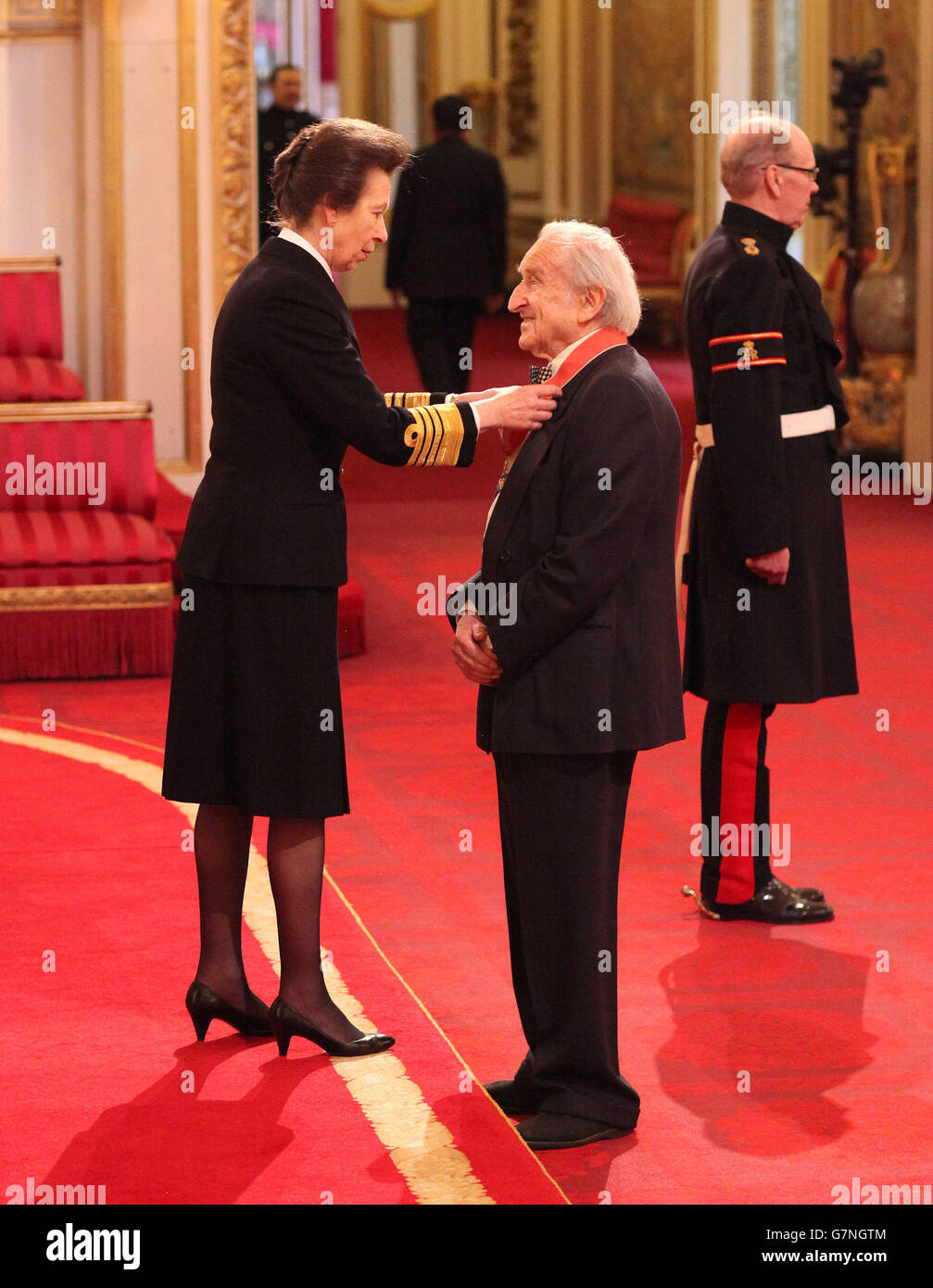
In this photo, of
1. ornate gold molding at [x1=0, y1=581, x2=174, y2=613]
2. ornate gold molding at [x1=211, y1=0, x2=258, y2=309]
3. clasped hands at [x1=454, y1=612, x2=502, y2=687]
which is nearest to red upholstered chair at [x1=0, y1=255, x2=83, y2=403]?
ornate gold molding at [x1=211, y1=0, x2=258, y2=309]

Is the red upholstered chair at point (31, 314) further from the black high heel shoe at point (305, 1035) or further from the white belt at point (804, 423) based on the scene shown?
the black high heel shoe at point (305, 1035)

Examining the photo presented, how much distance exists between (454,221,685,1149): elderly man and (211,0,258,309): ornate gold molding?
218 inches

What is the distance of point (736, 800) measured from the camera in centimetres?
462

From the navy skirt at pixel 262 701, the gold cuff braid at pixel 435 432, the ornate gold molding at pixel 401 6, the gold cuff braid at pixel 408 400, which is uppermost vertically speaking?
the ornate gold molding at pixel 401 6

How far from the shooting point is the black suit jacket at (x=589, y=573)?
320cm

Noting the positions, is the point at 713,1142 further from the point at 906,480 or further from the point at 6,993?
the point at 906,480

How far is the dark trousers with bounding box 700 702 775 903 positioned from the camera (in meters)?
4.60

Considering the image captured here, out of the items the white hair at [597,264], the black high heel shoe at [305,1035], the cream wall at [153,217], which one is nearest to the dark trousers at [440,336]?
the cream wall at [153,217]

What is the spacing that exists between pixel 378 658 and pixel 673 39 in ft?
35.7

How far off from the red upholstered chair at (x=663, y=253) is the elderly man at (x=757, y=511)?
1184 cm

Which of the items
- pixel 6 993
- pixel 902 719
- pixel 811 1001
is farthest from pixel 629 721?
pixel 902 719

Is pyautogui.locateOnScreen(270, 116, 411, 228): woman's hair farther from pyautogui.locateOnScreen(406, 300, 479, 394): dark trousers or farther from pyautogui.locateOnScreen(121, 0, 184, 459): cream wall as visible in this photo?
pyautogui.locateOnScreen(406, 300, 479, 394): dark trousers

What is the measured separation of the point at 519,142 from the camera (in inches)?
795

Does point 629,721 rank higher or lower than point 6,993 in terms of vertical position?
higher
